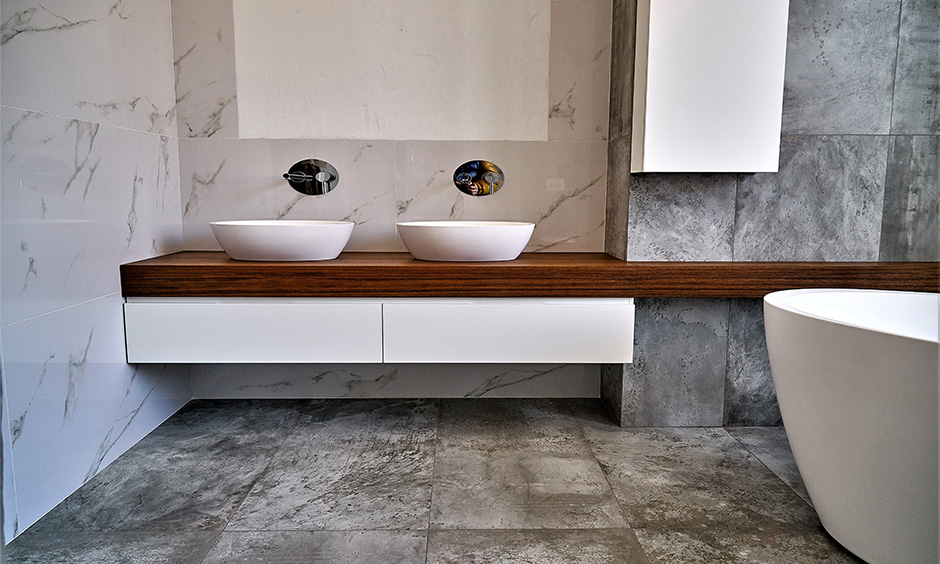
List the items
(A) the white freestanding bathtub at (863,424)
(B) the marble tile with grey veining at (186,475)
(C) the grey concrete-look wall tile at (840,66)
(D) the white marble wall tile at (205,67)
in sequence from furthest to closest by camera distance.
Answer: (D) the white marble wall tile at (205,67) → (C) the grey concrete-look wall tile at (840,66) → (B) the marble tile with grey veining at (186,475) → (A) the white freestanding bathtub at (863,424)

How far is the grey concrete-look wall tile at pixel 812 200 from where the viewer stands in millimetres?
2596

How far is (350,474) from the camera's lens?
88.0 inches

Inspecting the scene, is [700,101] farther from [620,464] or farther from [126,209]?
[126,209]

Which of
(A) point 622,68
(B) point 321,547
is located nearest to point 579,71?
(A) point 622,68

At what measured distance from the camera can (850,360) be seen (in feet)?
5.10

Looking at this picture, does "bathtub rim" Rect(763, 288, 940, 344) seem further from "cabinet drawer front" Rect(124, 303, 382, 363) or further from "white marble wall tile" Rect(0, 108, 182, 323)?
"white marble wall tile" Rect(0, 108, 182, 323)

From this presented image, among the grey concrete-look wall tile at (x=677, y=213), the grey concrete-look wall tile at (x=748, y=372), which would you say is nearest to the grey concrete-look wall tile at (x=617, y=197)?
the grey concrete-look wall tile at (x=677, y=213)

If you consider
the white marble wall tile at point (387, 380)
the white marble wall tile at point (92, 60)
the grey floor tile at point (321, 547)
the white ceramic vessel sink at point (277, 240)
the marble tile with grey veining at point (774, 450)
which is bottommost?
the grey floor tile at point (321, 547)

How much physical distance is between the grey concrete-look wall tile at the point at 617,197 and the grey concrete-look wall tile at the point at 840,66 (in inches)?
25.1

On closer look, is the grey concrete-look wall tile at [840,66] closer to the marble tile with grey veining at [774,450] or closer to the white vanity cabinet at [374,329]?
the white vanity cabinet at [374,329]

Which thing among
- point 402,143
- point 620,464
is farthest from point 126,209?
point 620,464

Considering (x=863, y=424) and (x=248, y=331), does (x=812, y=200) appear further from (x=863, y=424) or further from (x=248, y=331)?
(x=248, y=331)

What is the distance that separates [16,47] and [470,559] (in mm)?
1815

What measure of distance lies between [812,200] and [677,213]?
543mm
